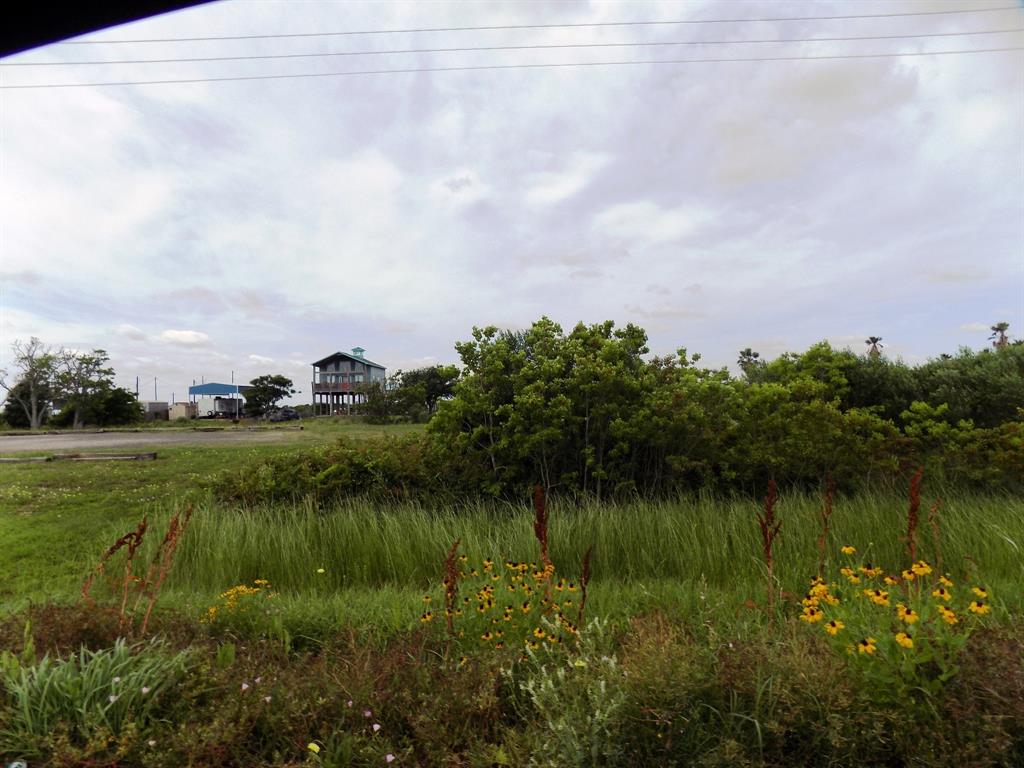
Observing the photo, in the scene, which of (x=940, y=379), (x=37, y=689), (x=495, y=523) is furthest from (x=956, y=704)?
(x=940, y=379)

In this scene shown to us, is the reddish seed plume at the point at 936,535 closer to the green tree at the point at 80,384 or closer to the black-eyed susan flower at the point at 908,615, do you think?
the black-eyed susan flower at the point at 908,615

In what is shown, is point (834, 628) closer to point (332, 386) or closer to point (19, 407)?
point (332, 386)

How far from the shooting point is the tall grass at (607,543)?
2848mm

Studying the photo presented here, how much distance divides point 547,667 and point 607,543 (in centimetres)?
159

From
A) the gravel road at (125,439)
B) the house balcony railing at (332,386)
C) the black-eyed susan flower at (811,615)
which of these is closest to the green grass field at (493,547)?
the black-eyed susan flower at (811,615)

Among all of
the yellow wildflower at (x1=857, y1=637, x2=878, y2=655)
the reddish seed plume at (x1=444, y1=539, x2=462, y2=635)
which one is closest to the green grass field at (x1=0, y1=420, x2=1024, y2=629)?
the reddish seed plume at (x1=444, y1=539, x2=462, y2=635)

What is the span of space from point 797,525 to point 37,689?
344 centimetres

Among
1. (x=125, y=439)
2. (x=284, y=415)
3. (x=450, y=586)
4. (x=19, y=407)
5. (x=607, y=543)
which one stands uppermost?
(x=19, y=407)

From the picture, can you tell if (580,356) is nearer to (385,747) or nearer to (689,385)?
(689,385)

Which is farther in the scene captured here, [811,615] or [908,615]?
[811,615]

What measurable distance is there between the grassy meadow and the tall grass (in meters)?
0.03

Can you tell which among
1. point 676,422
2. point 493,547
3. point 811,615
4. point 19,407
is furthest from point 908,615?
point 19,407

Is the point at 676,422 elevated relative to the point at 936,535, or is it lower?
elevated

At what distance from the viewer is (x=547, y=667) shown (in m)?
1.62
